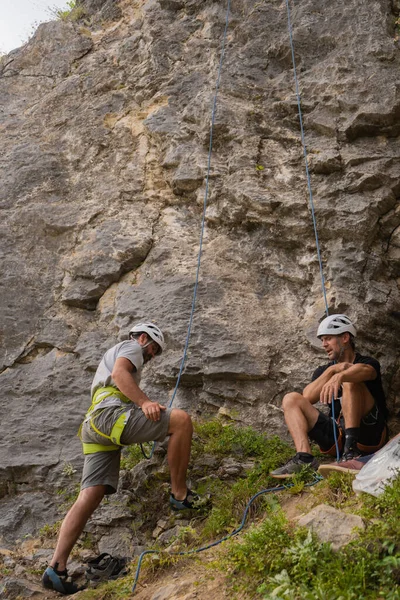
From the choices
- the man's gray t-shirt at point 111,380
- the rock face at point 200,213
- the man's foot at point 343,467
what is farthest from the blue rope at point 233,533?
the rock face at point 200,213

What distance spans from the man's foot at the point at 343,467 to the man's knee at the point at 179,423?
1.20 m

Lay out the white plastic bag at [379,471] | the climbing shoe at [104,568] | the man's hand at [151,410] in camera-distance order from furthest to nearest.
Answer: the man's hand at [151,410] → the climbing shoe at [104,568] → the white plastic bag at [379,471]

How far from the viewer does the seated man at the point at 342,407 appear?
17.8ft

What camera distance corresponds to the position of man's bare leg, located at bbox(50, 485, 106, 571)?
4.79 metres

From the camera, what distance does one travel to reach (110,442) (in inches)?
208

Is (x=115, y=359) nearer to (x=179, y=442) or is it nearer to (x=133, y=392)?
(x=133, y=392)

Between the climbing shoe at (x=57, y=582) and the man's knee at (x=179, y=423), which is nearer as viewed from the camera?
the climbing shoe at (x=57, y=582)

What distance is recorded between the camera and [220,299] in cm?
712

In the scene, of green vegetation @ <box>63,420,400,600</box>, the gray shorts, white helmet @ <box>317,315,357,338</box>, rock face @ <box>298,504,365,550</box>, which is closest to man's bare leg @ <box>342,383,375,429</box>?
Result: white helmet @ <box>317,315,357,338</box>

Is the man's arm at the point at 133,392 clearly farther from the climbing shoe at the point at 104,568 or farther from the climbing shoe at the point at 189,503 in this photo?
the climbing shoe at the point at 104,568

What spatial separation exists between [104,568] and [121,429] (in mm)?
1113

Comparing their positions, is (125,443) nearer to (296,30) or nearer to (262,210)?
(262,210)

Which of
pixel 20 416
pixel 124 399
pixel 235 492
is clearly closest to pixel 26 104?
pixel 20 416

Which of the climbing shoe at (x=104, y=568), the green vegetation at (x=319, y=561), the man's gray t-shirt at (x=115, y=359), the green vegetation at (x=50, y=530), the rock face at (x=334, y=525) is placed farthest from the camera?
the green vegetation at (x=50, y=530)
